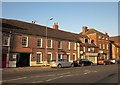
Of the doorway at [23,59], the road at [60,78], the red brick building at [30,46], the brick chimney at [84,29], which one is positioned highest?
the brick chimney at [84,29]

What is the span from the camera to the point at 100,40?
5628 centimetres

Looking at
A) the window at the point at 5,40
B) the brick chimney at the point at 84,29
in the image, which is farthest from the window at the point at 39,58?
the brick chimney at the point at 84,29

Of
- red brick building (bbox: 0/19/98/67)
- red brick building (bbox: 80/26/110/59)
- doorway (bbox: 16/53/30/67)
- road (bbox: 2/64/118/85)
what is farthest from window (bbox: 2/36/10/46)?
red brick building (bbox: 80/26/110/59)

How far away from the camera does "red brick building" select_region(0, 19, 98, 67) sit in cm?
2844

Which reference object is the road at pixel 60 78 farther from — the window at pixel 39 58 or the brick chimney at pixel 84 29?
the brick chimney at pixel 84 29

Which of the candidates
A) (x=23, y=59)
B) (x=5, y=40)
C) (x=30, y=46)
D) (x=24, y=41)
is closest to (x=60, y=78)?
(x=5, y=40)

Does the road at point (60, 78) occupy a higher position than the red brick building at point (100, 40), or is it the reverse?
the red brick building at point (100, 40)

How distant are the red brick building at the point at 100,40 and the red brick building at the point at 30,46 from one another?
40.5 feet

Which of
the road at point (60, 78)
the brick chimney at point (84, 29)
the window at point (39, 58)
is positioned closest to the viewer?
the road at point (60, 78)

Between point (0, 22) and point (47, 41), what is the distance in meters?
10.0

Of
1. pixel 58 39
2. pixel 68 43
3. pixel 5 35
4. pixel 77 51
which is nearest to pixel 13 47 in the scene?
pixel 5 35

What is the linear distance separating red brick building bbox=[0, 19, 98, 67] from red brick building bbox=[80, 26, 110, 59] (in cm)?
1236

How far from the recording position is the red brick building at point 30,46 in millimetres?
28438

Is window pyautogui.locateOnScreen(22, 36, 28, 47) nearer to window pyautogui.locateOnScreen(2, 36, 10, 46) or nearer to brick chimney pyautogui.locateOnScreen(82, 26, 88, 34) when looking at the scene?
window pyautogui.locateOnScreen(2, 36, 10, 46)
